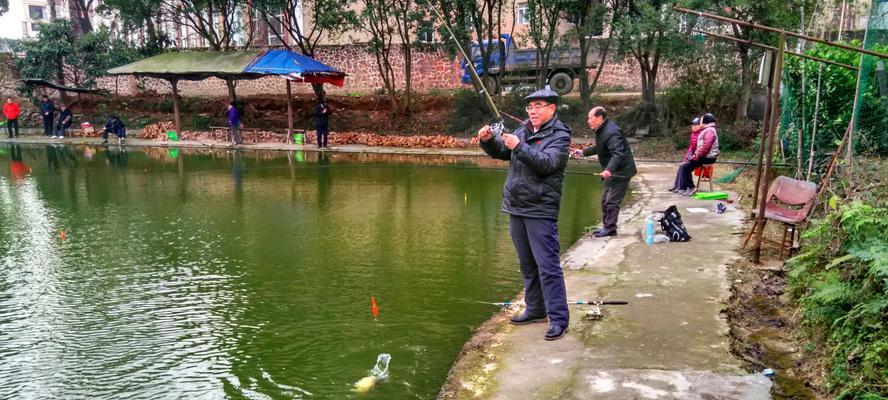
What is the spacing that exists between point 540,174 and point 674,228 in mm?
3614

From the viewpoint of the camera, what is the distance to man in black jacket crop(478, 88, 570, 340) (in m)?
4.64

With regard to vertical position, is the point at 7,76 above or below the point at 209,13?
below

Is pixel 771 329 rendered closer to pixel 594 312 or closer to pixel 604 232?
pixel 594 312

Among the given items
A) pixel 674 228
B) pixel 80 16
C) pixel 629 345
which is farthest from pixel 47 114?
pixel 629 345

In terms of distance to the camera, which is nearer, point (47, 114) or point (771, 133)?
point (771, 133)

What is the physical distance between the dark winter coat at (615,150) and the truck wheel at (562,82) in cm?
1471

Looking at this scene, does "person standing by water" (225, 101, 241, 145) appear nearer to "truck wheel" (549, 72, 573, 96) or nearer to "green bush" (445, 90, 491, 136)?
"green bush" (445, 90, 491, 136)

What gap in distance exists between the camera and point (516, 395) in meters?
3.95

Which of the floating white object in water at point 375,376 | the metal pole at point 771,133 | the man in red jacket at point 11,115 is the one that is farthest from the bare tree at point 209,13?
the floating white object in water at point 375,376

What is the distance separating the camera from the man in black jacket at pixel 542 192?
4.64 metres

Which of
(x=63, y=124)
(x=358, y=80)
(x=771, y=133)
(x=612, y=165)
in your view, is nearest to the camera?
(x=771, y=133)

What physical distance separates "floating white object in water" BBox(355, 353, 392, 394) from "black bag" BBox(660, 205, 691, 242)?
4036 mm

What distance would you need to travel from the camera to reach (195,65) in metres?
22.4

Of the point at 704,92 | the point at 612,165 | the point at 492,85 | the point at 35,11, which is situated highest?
the point at 35,11
